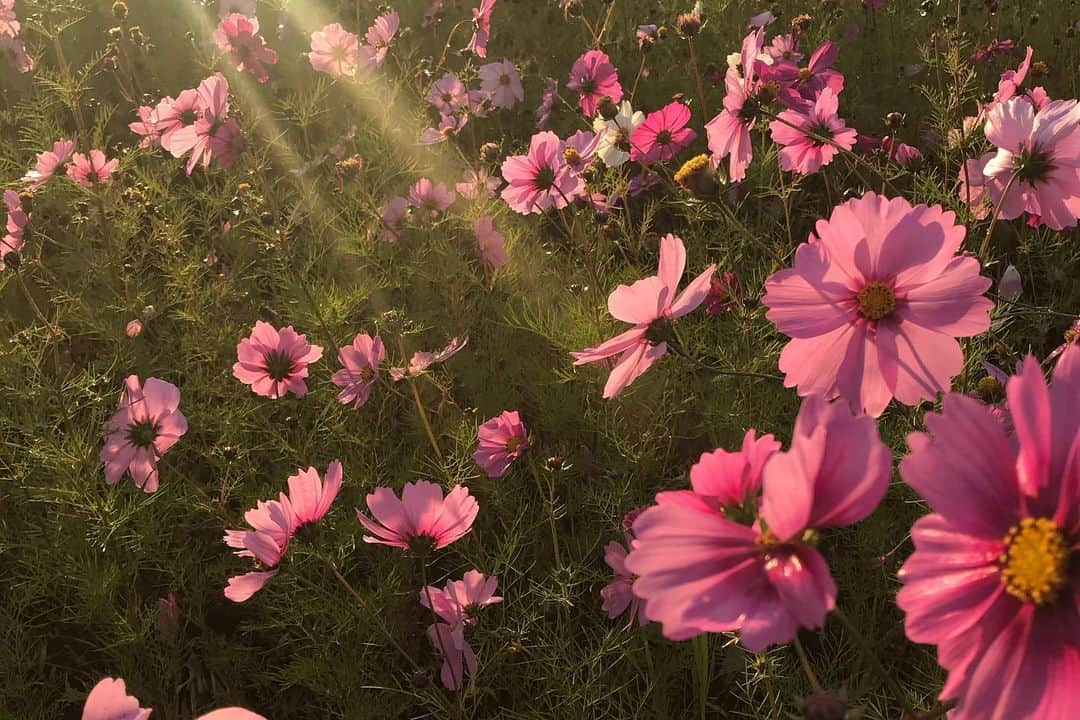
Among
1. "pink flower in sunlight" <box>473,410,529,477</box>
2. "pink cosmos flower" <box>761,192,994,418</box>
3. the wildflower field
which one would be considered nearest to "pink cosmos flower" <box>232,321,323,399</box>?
the wildflower field

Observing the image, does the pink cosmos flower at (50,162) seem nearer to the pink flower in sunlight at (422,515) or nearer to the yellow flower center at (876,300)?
the pink flower in sunlight at (422,515)

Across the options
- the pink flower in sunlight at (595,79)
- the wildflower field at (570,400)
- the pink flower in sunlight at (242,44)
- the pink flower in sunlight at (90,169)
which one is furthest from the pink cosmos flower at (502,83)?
the pink flower in sunlight at (90,169)

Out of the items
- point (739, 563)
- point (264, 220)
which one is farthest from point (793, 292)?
point (264, 220)

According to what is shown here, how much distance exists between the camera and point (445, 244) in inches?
71.3

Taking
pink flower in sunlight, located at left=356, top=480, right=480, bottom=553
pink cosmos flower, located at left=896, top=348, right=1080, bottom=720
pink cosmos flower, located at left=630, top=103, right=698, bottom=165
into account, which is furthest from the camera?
pink cosmos flower, located at left=630, top=103, right=698, bottom=165

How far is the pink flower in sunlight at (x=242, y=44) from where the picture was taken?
6.24ft

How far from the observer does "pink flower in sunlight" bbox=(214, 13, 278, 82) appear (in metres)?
1.90

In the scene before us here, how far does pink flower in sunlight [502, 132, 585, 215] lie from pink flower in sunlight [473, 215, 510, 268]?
239 mm

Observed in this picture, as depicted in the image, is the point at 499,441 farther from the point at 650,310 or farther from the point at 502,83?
the point at 502,83

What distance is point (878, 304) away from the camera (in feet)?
2.02

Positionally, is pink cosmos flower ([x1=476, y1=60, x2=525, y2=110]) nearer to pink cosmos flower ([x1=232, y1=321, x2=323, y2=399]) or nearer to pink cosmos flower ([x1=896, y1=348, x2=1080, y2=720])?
pink cosmos flower ([x1=232, y1=321, x2=323, y2=399])

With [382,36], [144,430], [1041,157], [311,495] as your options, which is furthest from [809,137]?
[382,36]

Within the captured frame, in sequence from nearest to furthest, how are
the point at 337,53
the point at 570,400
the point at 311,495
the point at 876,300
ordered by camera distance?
the point at 876,300 < the point at 311,495 < the point at 570,400 < the point at 337,53

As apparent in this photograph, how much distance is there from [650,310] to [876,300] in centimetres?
21
